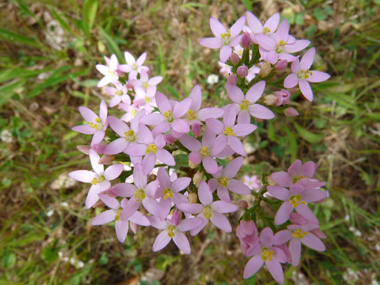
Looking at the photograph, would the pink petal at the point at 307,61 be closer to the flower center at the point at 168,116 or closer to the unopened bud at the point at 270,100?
the unopened bud at the point at 270,100

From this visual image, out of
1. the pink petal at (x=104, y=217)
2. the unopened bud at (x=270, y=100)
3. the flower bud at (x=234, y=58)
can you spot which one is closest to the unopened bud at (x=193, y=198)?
the pink petal at (x=104, y=217)

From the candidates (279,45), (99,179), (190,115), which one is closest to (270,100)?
(279,45)

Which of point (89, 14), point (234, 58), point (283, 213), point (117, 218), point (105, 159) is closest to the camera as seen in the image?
point (283, 213)

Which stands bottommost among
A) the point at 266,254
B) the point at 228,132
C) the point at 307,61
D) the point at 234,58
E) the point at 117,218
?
the point at 266,254

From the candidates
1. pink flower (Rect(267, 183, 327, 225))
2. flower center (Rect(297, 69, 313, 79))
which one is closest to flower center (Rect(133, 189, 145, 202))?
pink flower (Rect(267, 183, 327, 225))

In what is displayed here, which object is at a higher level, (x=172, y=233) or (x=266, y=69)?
(x=266, y=69)

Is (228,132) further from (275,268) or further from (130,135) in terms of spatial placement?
(275,268)

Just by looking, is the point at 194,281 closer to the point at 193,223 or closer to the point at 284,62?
the point at 193,223
